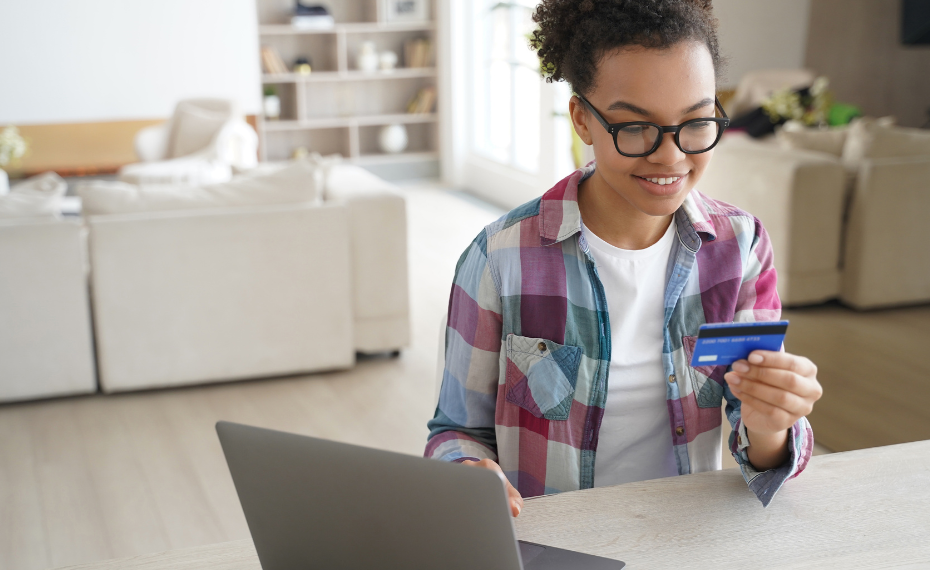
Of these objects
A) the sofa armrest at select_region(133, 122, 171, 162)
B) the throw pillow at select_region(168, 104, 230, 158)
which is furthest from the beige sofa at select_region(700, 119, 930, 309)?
the sofa armrest at select_region(133, 122, 171, 162)

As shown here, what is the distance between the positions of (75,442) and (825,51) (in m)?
2.59

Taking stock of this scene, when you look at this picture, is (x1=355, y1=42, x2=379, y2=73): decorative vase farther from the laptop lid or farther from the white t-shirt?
the laptop lid

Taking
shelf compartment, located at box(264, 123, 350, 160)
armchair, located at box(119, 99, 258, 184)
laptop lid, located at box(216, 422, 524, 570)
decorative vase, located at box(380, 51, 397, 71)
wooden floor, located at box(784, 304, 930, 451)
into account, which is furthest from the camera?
shelf compartment, located at box(264, 123, 350, 160)

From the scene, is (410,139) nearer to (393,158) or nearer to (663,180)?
(393,158)

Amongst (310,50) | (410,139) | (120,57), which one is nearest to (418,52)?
(410,139)

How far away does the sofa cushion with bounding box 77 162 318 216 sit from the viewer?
10.2 feet

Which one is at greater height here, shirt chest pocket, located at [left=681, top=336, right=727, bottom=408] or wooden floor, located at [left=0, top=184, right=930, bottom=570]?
shirt chest pocket, located at [left=681, top=336, right=727, bottom=408]

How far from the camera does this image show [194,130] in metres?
5.50

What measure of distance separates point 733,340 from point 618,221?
35 cm

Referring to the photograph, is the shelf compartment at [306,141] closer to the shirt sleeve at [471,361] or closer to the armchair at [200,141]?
the armchair at [200,141]

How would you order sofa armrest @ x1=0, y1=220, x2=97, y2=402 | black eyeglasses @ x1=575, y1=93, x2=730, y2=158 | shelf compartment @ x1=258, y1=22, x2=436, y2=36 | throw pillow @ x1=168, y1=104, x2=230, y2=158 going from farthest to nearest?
shelf compartment @ x1=258, y1=22, x2=436, y2=36
throw pillow @ x1=168, y1=104, x2=230, y2=158
sofa armrest @ x1=0, y1=220, x2=97, y2=402
black eyeglasses @ x1=575, y1=93, x2=730, y2=158

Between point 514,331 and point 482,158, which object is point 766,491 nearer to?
point 514,331

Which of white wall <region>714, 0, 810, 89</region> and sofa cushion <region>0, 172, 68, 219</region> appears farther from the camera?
sofa cushion <region>0, 172, 68, 219</region>

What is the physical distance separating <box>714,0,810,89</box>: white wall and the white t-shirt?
57.6 inches
